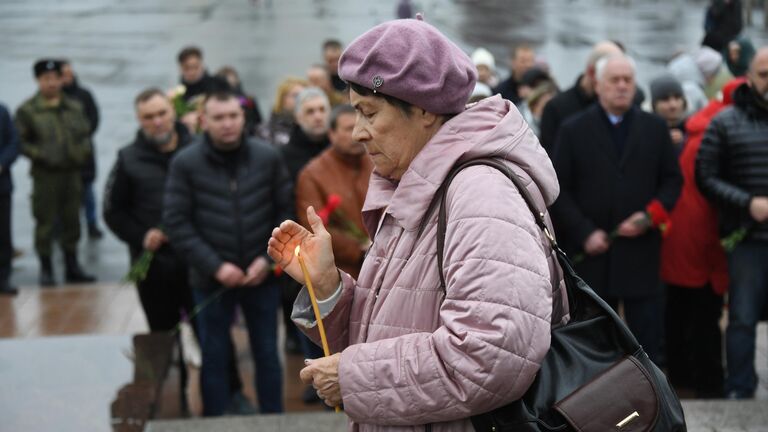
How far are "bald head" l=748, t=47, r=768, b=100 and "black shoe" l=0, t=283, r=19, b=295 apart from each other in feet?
20.2

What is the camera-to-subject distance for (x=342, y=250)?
6.25 meters

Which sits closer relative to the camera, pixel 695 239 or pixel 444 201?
pixel 444 201

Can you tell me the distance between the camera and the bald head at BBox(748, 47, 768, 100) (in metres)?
5.93

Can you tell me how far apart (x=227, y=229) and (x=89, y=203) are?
5.61m

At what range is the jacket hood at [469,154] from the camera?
2.55m

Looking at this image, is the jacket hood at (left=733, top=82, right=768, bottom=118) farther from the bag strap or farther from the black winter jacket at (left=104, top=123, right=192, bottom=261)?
the bag strap

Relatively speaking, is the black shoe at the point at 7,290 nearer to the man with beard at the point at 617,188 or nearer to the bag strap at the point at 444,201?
the man with beard at the point at 617,188

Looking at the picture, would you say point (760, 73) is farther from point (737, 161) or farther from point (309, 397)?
point (309, 397)

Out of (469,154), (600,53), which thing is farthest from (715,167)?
(469,154)

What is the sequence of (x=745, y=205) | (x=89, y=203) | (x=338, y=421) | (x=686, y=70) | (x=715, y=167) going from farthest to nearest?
1. (x=89, y=203)
2. (x=686, y=70)
3. (x=715, y=167)
4. (x=745, y=205)
5. (x=338, y=421)

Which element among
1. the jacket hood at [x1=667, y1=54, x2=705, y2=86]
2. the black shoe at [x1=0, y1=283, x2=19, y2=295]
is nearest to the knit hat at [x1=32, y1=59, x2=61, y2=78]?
the black shoe at [x1=0, y1=283, x2=19, y2=295]

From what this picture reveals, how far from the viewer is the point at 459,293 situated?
2375mm

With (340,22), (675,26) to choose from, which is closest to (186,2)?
(340,22)

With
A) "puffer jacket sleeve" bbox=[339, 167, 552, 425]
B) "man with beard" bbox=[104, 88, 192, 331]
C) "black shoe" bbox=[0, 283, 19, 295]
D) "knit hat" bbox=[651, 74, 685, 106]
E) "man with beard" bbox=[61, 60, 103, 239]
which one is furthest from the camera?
"man with beard" bbox=[61, 60, 103, 239]
